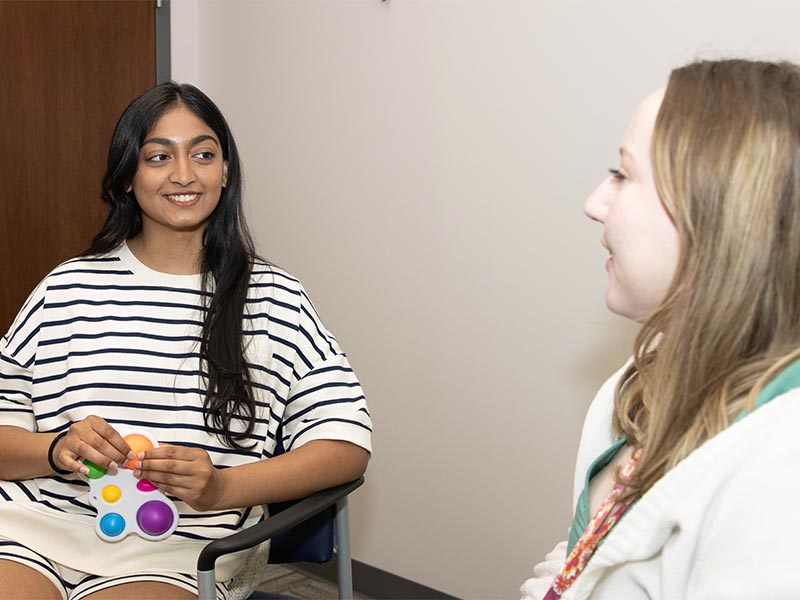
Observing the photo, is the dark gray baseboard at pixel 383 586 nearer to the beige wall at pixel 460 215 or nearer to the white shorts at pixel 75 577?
the beige wall at pixel 460 215

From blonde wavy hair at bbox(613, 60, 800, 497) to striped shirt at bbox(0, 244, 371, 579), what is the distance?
87 cm

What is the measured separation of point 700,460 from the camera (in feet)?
2.86

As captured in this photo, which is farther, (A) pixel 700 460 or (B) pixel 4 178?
(B) pixel 4 178

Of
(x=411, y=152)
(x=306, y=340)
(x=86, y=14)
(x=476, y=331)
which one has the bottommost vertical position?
(x=476, y=331)

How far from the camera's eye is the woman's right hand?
150 cm

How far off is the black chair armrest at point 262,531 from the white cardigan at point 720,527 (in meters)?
0.58

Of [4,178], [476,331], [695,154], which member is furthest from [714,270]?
[4,178]

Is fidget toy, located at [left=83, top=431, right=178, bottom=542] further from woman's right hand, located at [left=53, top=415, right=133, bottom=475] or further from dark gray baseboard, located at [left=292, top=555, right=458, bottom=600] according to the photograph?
dark gray baseboard, located at [left=292, top=555, right=458, bottom=600]

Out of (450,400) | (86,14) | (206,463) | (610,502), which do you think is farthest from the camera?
(86,14)

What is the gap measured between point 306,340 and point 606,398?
686 mm

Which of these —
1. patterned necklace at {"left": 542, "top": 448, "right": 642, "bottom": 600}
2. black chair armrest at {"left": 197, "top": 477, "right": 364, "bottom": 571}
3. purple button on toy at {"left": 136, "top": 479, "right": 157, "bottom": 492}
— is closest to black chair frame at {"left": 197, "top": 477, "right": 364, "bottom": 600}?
black chair armrest at {"left": 197, "top": 477, "right": 364, "bottom": 571}

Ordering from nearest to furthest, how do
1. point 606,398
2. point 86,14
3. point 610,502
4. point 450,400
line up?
point 610,502 < point 606,398 < point 450,400 < point 86,14

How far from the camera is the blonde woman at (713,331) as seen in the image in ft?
2.67

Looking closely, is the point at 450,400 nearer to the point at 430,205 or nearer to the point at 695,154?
the point at 430,205
